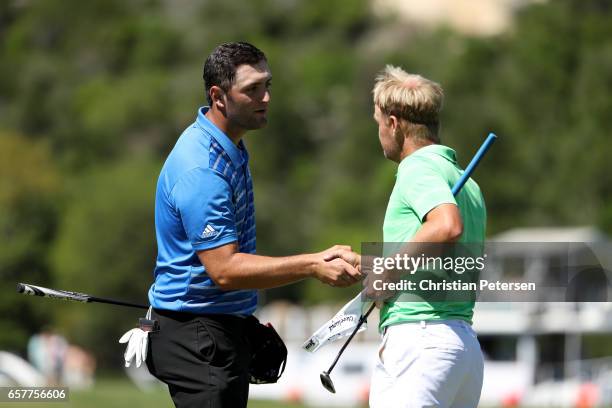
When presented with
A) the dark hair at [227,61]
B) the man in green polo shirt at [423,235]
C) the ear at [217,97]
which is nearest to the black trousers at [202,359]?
the man in green polo shirt at [423,235]

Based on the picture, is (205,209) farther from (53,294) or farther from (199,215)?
(53,294)

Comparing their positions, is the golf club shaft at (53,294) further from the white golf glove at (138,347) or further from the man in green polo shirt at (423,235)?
the man in green polo shirt at (423,235)

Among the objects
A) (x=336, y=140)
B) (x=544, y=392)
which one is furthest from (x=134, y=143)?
(x=544, y=392)

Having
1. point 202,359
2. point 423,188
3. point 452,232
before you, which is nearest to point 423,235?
point 452,232

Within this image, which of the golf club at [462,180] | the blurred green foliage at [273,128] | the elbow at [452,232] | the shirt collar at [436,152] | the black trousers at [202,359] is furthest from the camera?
the blurred green foliage at [273,128]

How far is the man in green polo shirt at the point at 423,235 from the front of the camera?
6105mm

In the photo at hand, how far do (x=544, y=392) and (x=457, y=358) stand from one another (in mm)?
37272

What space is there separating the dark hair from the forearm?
95cm

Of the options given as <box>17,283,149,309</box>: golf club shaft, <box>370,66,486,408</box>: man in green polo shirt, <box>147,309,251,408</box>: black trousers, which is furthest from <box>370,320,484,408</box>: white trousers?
<box>17,283,149,309</box>: golf club shaft

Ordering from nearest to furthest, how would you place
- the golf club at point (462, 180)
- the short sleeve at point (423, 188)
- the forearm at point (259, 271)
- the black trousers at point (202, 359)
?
the short sleeve at point (423, 188), the golf club at point (462, 180), the forearm at point (259, 271), the black trousers at point (202, 359)

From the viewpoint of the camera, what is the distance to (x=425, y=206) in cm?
606

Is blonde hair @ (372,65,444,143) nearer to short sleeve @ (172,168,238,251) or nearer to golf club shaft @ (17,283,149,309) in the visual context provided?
short sleeve @ (172,168,238,251)

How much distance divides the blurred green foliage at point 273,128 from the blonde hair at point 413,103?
191 ft

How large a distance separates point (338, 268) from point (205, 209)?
2.39 feet
